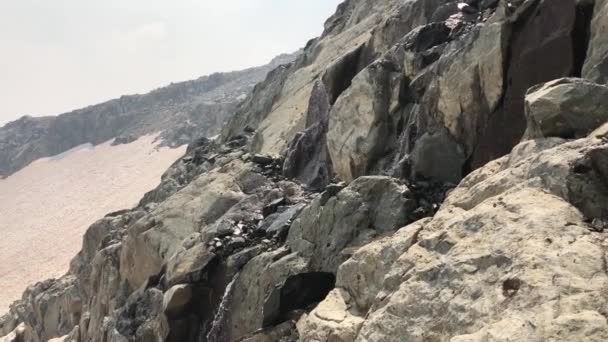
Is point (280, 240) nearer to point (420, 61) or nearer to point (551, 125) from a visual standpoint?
point (420, 61)

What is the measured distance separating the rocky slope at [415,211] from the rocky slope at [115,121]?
9238 centimetres

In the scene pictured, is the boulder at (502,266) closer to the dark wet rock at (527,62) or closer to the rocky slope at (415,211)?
the rocky slope at (415,211)

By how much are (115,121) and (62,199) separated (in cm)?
3393

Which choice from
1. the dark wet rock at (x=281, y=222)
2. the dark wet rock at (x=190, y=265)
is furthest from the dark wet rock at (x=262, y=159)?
the dark wet rock at (x=190, y=265)

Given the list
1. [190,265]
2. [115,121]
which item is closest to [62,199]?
[115,121]

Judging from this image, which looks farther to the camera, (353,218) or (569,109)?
(353,218)

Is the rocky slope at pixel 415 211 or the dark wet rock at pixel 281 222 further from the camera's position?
the dark wet rock at pixel 281 222

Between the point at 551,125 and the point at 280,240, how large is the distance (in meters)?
7.86

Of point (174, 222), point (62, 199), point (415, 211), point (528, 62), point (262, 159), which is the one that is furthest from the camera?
point (62, 199)

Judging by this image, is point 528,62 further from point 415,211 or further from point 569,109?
point 415,211

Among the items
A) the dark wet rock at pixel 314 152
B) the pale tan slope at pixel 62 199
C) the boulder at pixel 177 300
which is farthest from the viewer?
the pale tan slope at pixel 62 199

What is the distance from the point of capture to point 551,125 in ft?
30.7

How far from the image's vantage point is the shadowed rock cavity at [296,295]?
1220cm

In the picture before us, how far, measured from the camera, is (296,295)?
1234 centimetres
